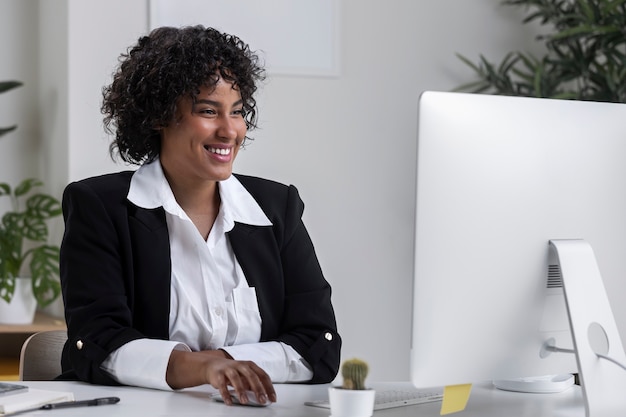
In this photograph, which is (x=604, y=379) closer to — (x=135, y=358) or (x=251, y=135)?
(x=135, y=358)

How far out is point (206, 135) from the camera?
215 centimetres

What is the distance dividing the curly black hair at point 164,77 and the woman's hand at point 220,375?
59 centimetres

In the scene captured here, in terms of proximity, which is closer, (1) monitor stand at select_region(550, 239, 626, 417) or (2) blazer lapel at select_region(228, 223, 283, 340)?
(1) monitor stand at select_region(550, 239, 626, 417)

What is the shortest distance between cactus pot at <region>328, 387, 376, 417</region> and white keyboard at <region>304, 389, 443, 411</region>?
22 cm

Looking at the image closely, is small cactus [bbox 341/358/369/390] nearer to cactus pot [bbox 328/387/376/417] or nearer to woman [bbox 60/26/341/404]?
cactus pot [bbox 328/387/376/417]

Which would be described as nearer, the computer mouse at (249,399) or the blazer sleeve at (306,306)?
the computer mouse at (249,399)

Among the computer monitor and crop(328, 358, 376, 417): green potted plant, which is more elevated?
the computer monitor

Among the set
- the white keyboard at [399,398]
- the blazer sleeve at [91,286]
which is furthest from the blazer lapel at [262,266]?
the white keyboard at [399,398]

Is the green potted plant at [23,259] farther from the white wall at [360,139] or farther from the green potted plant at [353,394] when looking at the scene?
the green potted plant at [353,394]

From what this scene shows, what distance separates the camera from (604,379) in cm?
157

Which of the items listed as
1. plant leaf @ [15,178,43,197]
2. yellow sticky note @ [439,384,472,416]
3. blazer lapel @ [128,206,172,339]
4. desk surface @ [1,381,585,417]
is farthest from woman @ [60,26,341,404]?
plant leaf @ [15,178,43,197]

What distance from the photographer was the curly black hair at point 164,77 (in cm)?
217

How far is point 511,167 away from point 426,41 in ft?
8.44

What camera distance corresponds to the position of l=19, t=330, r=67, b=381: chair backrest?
2.20m
